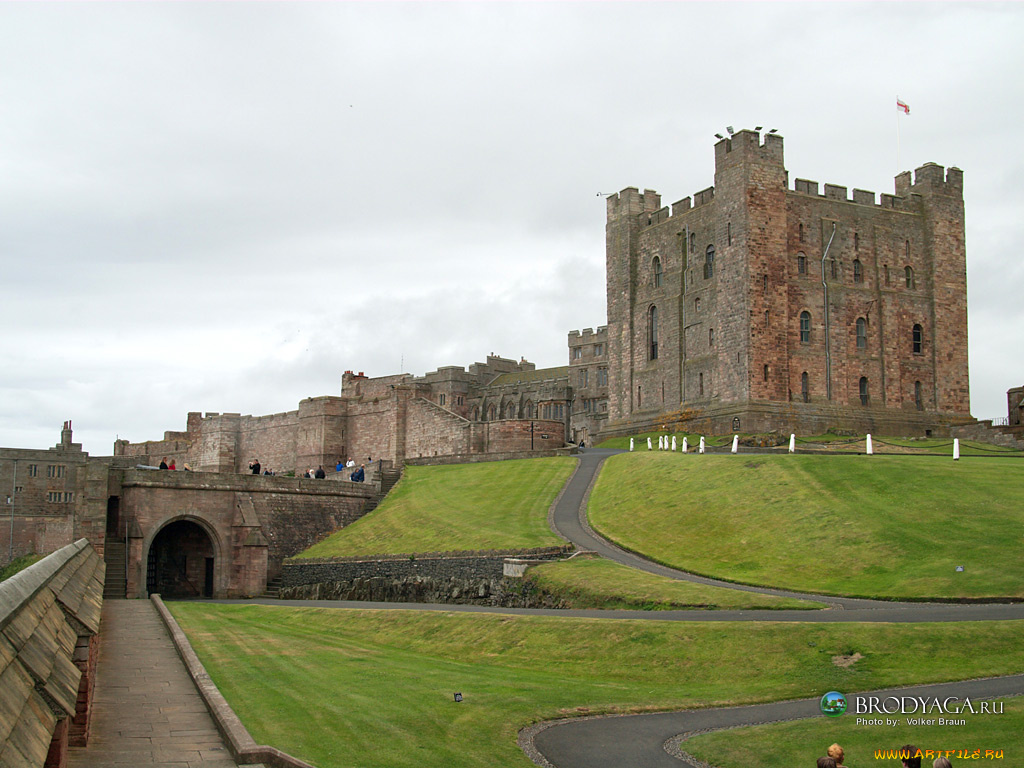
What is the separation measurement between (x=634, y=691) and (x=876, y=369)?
44297 millimetres

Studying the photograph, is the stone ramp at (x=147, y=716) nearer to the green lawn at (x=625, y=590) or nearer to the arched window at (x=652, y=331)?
the green lawn at (x=625, y=590)

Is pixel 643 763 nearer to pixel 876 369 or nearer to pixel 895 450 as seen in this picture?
pixel 895 450

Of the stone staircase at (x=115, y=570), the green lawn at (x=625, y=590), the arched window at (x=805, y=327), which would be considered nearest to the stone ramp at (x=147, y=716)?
the green lawn at (x=625, y=590)

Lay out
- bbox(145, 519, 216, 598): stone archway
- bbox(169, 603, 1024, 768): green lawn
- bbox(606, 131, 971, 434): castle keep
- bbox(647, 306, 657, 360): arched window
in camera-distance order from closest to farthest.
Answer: bbox(169, 603, 1024, 768): green lawn → bbox(145, 519, 216, 598): stone archway → bbox(606, 131, 971, 434): castle keep → bbox(647, 306, 657, 360): arched window

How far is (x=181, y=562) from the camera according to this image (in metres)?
47.9

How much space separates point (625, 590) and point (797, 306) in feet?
108

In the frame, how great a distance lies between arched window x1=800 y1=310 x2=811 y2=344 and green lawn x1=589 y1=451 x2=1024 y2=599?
17030 millimetres

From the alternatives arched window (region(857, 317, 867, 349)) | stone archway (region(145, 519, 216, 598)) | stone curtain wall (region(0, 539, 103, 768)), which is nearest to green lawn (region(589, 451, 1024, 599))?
arched window (region(857, 317, 867, 349))

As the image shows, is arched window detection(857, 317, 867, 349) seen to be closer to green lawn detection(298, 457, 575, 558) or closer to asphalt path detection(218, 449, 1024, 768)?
green lawn detection(298, 457, 575, 558)

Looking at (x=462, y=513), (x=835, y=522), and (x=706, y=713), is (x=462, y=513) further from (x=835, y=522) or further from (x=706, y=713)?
(x=706, y=713)

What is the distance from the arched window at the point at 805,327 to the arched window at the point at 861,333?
355cm

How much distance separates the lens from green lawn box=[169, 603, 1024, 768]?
13.5 metres

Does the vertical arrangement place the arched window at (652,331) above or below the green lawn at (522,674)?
above

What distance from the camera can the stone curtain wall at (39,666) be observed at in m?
5.69
